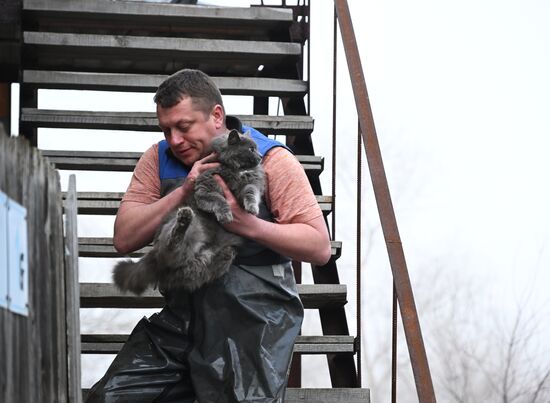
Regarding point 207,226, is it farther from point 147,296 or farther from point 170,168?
point 147,296

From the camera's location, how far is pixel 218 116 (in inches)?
135

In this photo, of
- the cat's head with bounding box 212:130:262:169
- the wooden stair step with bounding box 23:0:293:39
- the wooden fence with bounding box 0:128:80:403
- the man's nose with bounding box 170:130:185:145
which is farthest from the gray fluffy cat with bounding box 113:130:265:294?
the wooden stair step with bounding box 23:0:293:39

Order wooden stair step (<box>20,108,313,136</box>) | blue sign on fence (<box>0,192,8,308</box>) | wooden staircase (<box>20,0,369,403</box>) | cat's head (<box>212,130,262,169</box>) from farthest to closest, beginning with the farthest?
wooden stair step (<box>20,108,313,136</box>)
wooden staircase (<box>20,0,369,403</box>)
cat's head (<box>212,130,262,169</box>)
blue sign on fence (<box>0,192,8,308</box>)

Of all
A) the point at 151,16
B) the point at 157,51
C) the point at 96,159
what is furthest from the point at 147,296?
the point at 151,16

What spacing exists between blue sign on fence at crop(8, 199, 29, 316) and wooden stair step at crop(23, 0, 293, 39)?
3.84 metres

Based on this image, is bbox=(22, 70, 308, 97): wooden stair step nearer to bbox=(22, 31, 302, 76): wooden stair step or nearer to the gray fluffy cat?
bbox=(22, 31, 302, 76): wooden stair step

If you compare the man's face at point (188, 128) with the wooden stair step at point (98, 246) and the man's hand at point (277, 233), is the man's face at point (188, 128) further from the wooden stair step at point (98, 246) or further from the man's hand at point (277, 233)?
the wooden stair step at point (98, 246)

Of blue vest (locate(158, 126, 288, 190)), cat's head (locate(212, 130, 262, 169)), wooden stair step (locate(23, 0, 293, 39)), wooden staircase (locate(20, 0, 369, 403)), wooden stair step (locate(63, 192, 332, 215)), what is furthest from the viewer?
wooden stair step (locate(23, 0, 293, 39))

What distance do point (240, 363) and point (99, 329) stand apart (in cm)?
725

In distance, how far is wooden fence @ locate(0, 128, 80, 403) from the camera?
2.12m

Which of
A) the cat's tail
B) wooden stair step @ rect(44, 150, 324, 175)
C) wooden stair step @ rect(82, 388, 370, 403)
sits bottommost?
wooden stair step @ rect(82, 388, 370, 403)

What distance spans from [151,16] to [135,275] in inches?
113

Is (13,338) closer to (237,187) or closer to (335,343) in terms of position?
(237,187)

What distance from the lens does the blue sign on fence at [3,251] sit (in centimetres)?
202
